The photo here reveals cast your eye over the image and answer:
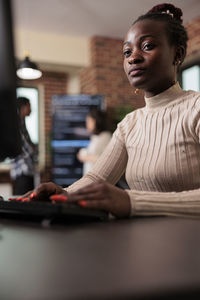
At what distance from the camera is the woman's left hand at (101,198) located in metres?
0.58

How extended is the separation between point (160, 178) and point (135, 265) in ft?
2.17

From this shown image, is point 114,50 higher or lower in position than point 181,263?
higher

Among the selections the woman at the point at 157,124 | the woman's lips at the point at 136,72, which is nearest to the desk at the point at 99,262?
the woman at the point at 157,124

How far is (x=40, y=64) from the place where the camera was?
5.73 metres

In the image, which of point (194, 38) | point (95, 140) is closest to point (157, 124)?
point (95, 140)

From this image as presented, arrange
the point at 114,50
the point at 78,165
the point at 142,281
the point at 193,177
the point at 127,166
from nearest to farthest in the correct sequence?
the point at 142,281
the point at 193,177
the point at 127,166
the point at 78,165
the point at 114,50

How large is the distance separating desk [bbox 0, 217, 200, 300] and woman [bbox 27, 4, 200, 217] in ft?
1.18

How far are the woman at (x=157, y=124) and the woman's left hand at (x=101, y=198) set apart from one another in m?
0.24

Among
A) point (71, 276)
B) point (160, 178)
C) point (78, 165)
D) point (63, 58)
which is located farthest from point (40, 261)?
point (63, 58)

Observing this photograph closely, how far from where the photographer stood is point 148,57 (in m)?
0.98

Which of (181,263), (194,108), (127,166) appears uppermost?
(194,108)

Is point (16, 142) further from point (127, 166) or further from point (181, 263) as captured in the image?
point (127, 166)

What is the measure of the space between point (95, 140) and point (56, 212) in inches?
162

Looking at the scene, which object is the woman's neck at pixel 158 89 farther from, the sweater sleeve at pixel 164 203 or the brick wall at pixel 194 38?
the brick wall at pixel 194 38
